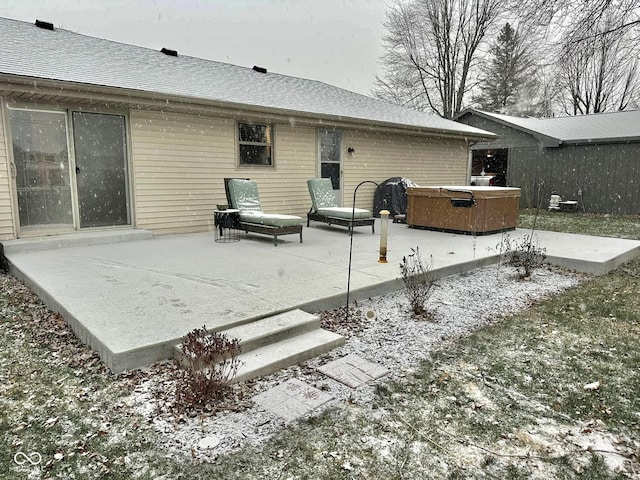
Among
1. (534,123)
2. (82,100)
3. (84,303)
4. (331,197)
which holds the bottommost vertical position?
(84,303)

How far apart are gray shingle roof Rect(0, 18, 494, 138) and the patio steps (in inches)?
182

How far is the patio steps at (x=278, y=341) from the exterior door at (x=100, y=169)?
476 centimetres

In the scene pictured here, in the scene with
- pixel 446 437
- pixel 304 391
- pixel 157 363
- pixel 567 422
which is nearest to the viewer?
pixel 446 437

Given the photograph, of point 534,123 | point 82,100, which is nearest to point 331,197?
point 82,100

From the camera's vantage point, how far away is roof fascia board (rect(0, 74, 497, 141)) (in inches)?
216

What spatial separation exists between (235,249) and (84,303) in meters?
2.75

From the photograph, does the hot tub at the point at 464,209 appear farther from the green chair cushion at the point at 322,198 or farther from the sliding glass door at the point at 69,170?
the sliding glass door at the point at 69,170

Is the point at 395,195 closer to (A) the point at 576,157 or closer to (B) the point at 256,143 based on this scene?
(B) the point at 256,143

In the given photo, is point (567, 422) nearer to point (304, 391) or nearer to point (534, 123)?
point (304, 391)

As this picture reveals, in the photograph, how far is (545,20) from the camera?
8.42 metres

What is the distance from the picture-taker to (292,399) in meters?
2.48

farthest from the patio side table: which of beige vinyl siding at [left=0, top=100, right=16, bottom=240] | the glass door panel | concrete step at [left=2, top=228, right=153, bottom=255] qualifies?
beige vinyl siding at [left=0, top=100, right=16, bottom=240]

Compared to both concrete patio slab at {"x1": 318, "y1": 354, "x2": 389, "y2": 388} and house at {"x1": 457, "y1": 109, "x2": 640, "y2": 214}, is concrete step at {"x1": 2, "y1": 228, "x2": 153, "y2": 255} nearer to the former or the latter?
concrete patio slab at {"x1": 318, "y1": 354, "x2": 389, "y2": 388}

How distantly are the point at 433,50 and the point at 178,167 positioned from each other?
18.9 m
